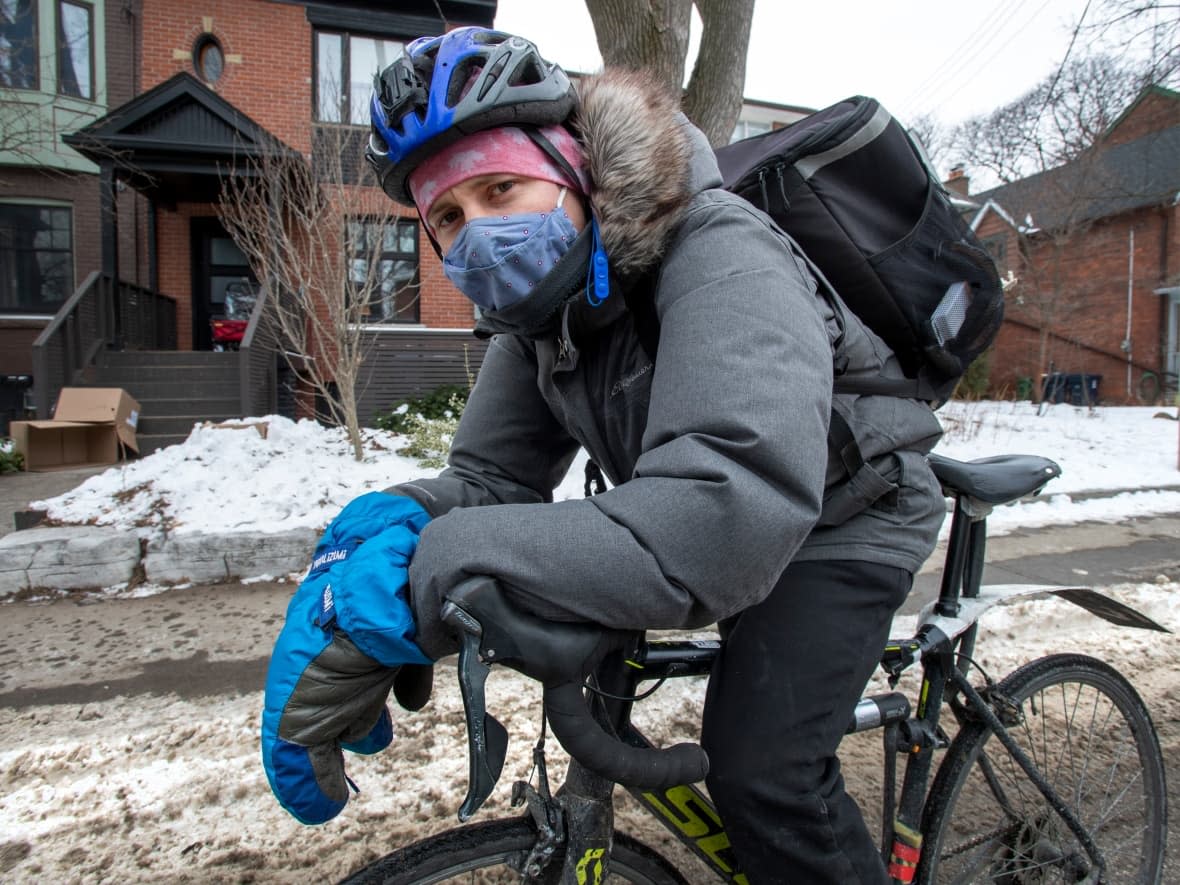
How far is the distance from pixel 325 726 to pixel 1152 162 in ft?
107

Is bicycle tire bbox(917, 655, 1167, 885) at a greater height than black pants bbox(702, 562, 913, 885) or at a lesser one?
lesser

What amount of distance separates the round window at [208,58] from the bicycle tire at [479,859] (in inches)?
577

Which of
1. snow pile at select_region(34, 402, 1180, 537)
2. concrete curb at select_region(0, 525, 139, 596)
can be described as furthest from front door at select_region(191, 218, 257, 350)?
concrete curb at select_region(0, 525, 139, 596)

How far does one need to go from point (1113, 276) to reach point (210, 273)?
88.6ft

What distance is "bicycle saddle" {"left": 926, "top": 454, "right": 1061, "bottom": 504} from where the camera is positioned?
1.70 metres

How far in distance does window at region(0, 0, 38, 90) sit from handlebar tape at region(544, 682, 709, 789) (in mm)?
16073

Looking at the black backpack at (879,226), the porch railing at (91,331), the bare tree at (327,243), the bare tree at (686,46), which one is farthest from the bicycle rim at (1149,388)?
the black backpack at (879,226)

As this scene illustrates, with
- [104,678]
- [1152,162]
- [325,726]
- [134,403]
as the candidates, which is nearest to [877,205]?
[325,726]

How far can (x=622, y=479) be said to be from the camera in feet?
5.09

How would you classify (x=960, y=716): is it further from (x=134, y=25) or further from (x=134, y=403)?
(x=134, y=25)

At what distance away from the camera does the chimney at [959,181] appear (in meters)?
29.3

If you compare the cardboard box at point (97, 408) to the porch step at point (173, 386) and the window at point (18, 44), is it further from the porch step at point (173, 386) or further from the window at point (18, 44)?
the window at point (18, 44)

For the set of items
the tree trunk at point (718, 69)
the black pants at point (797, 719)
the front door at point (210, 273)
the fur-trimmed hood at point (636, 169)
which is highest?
the tree trunk at point (718, 69)

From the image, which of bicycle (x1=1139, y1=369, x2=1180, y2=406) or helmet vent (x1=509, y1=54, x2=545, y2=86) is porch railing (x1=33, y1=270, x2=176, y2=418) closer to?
helmet vent (x1=509, y1=54, x2=545, y2=86)
